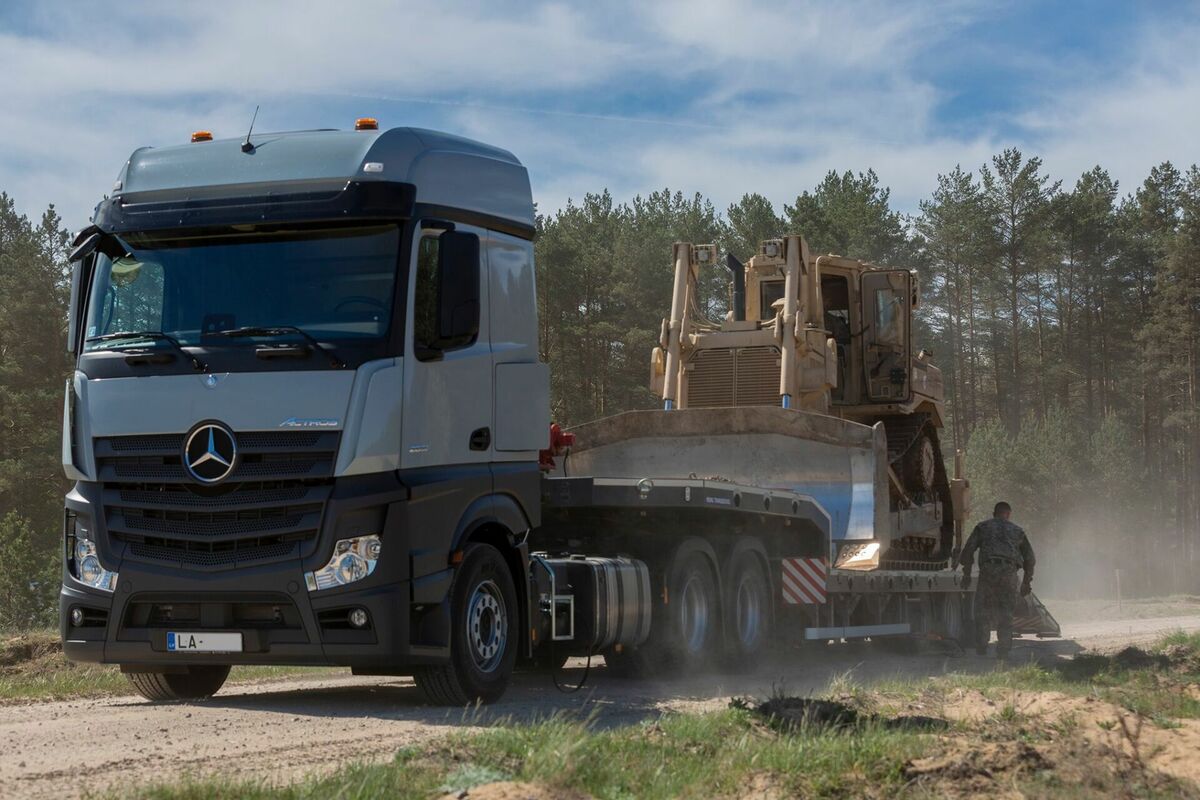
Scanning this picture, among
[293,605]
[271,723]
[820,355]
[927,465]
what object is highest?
[820,355]

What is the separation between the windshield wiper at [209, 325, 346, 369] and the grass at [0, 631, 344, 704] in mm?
3582

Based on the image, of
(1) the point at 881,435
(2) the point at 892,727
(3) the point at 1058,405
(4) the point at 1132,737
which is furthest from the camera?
(3) the point at 1058,405

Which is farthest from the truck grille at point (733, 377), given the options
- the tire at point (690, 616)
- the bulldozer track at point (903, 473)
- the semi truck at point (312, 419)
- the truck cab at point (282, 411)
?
the truck cab at point (282, 411)

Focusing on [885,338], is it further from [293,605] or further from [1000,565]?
[293,605]

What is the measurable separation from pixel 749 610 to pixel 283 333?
6191 millimetres

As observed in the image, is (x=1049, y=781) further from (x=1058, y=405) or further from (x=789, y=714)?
(x=1058, y=405)

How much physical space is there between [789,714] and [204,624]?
3518mm

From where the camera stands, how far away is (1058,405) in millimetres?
60688

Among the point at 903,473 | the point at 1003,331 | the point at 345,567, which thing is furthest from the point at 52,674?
the point at 1003,331

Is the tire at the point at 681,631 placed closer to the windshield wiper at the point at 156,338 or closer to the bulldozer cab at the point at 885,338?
the windshield wiper at the point at 156,338

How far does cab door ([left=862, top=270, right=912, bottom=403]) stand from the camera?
17250 mm

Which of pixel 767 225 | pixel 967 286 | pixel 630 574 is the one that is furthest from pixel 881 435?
pixel 967 286

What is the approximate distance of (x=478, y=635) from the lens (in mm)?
9523

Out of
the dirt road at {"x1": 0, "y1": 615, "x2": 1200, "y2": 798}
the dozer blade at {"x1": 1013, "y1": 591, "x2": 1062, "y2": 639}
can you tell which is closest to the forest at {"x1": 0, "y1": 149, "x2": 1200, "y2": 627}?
the dozer blade at {"x1": 1013, "y1": 591, "x2": 1062, "y2": 639}
